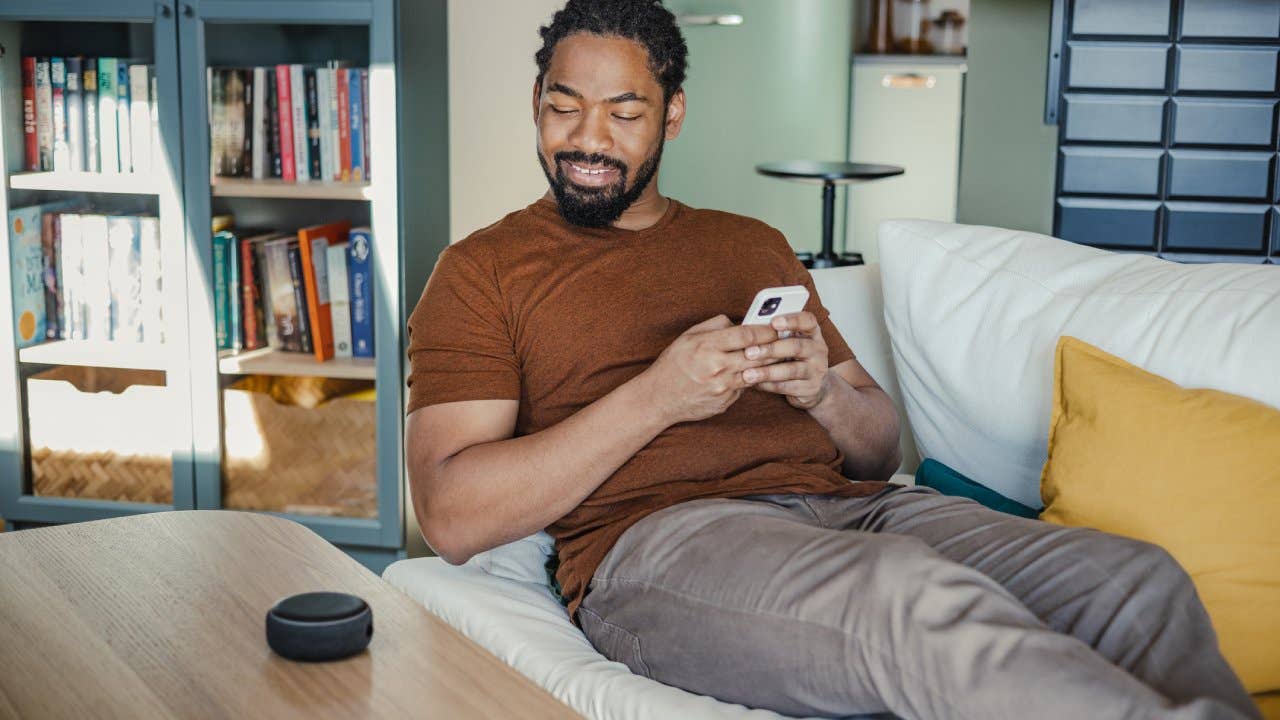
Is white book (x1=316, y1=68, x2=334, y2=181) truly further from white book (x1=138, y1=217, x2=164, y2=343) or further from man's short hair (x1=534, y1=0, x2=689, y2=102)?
man's short hair (x1=534, y1=0, x2=689, y2=102)

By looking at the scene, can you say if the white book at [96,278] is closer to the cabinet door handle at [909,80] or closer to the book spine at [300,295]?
the book spine at [300,295]

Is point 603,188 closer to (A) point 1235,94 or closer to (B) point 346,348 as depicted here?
(B) point 346,348

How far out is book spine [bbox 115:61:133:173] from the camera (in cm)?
266

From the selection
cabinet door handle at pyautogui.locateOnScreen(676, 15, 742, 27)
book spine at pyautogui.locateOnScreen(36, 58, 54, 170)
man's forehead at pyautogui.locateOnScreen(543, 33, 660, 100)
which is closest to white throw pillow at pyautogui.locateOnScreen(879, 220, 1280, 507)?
man's forehead at pyautogui.locateOnScreen(543, 33, 660, 100)

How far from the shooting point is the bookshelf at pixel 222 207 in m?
2.56

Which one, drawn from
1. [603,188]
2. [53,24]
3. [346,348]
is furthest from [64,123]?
[603,188]

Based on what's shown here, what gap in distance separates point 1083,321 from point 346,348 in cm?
169

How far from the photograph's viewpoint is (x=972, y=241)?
5.60 feet

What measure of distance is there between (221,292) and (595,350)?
1.48 meters

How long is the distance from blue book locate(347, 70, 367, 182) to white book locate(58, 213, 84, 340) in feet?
2.19

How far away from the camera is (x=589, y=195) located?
1.58 metres

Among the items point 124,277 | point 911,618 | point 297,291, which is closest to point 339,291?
point 297,291

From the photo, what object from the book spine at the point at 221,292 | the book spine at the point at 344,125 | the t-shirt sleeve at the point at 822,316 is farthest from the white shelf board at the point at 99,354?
the t-shirt sleeve at the point at 822,316

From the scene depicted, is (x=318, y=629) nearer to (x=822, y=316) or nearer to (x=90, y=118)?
(x=822, y=316)
